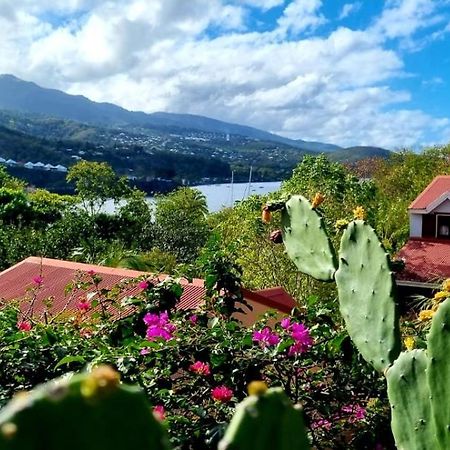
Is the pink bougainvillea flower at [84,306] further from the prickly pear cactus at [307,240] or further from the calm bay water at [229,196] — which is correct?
the calm bay water at [229,196]

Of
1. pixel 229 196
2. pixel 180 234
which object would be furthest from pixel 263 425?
pixel 229 196

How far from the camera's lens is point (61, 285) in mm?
8602

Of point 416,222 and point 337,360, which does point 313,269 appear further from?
point 416,222

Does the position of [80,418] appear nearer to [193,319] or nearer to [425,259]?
[193,319]

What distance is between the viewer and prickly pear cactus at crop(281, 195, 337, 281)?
2.86 m

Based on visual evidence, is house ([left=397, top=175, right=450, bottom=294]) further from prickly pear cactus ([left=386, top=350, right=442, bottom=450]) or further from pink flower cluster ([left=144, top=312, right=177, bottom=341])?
prickly pear cactus ([left=386, top=350, right=442, bottom=450])

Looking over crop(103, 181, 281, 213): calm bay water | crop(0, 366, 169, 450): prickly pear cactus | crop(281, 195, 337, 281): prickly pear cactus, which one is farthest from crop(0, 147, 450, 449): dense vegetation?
crop(103, 181, 281, 213): calm bay water

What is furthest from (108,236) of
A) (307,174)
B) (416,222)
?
(416,222)

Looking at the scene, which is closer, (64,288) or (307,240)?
(307,240)

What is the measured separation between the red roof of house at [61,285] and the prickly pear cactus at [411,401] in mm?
3945

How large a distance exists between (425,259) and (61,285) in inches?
400

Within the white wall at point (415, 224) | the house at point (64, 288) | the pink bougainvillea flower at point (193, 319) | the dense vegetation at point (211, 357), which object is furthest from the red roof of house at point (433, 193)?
the pink bougainvillea flower at point (193, 319)

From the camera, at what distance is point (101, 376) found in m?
0.57

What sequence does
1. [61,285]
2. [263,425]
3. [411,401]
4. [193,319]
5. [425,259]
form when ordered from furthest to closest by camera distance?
[425,259]
[61,285]
[193,319]
[411,401]
[263,425]
